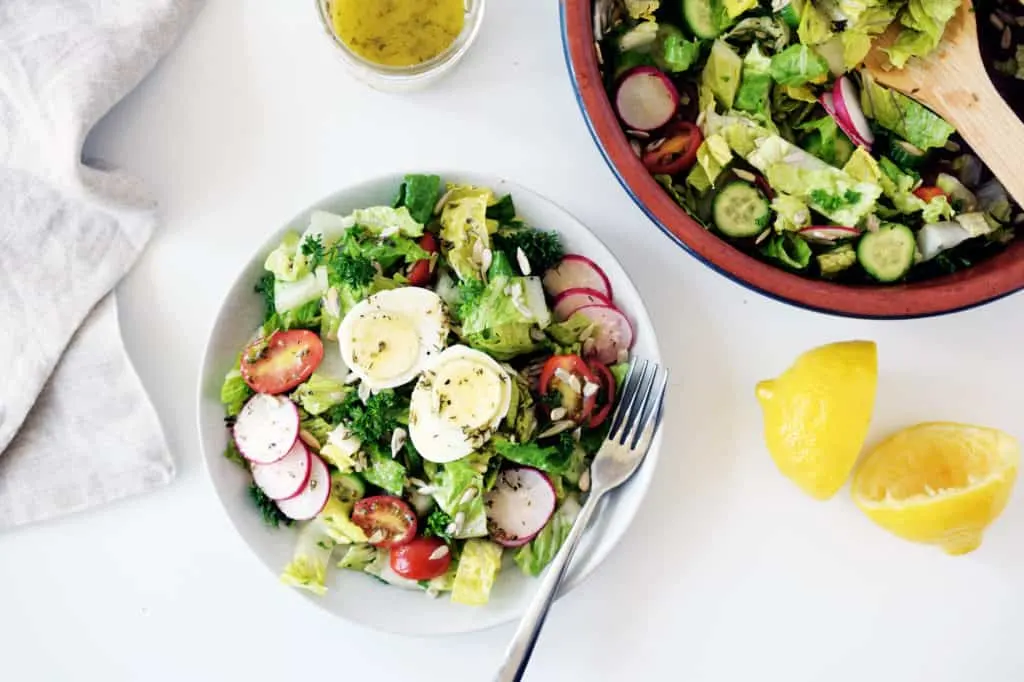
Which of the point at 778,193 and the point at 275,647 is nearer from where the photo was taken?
the point at 778,193

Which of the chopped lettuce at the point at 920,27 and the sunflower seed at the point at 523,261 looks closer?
the chopped lettuce at the point at 920,27

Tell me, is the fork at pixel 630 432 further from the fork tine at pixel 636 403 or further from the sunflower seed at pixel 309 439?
the sunflower seed at pixel 309 439

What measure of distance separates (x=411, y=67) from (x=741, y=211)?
598 millimetres

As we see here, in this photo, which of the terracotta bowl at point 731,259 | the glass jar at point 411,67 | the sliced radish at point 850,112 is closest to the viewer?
the terracotta bowl at point 731,259

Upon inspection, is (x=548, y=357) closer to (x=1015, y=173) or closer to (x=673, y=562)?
(x=673, y=562)

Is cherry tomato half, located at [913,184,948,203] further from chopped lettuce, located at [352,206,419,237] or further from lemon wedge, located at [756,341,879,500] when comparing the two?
chopped lettuce, located at [352,206,419,237]

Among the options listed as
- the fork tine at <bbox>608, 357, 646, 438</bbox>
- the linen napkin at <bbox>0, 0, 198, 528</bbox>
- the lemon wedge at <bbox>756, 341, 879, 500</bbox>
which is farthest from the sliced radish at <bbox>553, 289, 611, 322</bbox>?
the linen napkin at <bbox>0, 0, 198, 528</bbox>

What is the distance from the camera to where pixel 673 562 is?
5.75 feet

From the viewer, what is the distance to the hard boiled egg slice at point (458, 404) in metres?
1.53

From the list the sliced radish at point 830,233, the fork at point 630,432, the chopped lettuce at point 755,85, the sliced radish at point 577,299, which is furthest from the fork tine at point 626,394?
the chopped lettuce at point 755,85

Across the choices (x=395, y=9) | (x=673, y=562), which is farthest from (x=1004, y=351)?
(x=395, y=9)

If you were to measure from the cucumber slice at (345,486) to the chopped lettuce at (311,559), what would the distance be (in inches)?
2.2

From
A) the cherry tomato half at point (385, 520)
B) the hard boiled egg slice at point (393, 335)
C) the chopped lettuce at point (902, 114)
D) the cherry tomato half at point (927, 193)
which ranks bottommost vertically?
the cherry tomato half at point (385, 520)

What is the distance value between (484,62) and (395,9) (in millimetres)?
176
